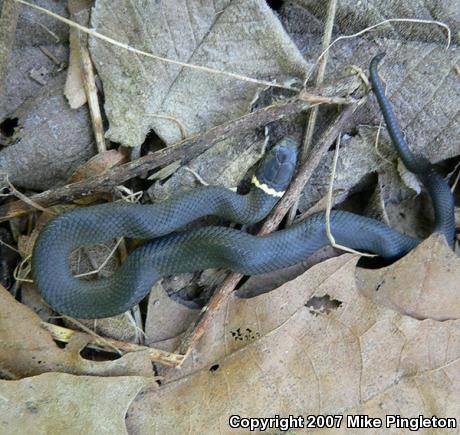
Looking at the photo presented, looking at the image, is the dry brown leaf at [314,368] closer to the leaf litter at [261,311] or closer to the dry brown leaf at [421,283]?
the leaf litter at [261,311]

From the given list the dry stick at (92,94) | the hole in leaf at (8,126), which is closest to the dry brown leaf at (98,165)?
the dry stick at (92,94)

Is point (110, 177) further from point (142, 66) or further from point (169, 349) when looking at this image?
point (169, 349)

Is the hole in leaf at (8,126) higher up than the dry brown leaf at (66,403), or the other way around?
the hole in leaf at (8,126)

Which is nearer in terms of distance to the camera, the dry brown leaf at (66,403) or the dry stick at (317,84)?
the dry brown leaf at (66,403)

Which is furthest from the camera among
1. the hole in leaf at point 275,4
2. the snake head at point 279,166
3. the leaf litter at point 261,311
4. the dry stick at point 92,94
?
the snake head at point 279,166

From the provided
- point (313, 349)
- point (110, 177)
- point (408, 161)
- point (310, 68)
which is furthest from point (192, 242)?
point (408, 161)

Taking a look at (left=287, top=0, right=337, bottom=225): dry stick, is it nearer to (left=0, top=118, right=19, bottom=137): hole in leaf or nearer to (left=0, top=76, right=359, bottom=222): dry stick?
(left=0, top=76, right=359, bottom=222): dry stick
